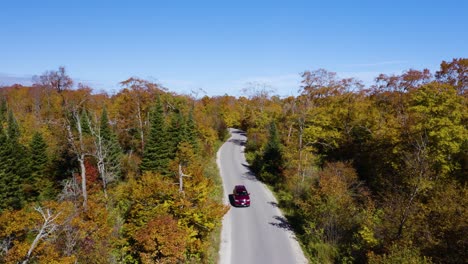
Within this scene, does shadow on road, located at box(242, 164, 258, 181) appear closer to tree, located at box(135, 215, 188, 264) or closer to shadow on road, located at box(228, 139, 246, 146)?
shadow on road, located at box(228, 139, 246, 146)

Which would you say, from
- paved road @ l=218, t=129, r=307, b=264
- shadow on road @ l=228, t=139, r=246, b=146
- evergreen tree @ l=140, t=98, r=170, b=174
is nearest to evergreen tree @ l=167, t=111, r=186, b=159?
evergreen tree @ l=140, t=98, r=170, b=174

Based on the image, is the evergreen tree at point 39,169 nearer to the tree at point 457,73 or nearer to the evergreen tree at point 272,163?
the evergreen tree at point 272,163

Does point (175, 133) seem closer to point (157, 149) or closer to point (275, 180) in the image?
point (157, 149)

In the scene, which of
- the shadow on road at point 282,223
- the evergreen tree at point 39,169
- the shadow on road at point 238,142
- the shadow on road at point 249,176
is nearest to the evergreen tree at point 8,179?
the evergreen tree at point 39,169

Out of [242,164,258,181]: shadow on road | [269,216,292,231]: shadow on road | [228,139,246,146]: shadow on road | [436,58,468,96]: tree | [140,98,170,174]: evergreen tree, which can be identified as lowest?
[269,216,292,231]: shadow on road

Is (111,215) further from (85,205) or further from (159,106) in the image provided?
(159,106)

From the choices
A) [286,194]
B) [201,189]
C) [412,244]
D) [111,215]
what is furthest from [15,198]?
[412,244]

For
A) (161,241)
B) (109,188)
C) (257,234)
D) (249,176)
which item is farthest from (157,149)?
(161,241)

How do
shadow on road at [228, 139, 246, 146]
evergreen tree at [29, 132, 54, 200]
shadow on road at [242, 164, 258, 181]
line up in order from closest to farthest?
evergreen tree at [29, 132, 54, 200] < shadow on road at [242, 164, 258, 181] < shadow on road at [228, 139, 246, 146]
